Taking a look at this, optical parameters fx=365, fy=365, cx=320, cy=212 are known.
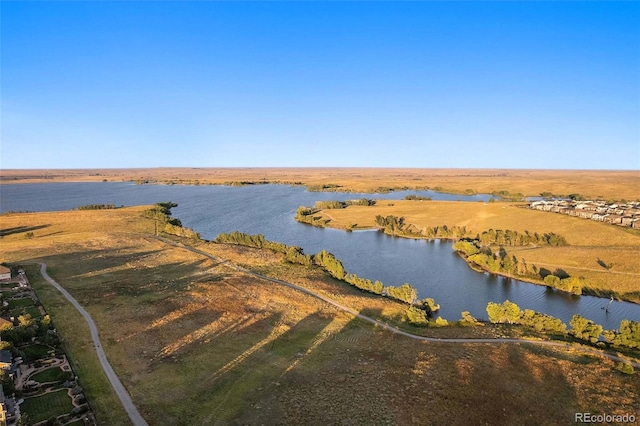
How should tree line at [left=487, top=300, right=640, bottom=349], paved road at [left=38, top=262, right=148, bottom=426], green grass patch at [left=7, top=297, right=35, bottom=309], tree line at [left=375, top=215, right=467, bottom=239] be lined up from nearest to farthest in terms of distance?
1. paved road at [left=38, top=262, right=148, bottom=426]
2. tree line at [left=487, top=300, right=640, bottom=349]
3. green grass patch at [left=7, top=297, right=35, bottom=309]
4. tree line at [left=375, top=215, right=467, bottom=239]

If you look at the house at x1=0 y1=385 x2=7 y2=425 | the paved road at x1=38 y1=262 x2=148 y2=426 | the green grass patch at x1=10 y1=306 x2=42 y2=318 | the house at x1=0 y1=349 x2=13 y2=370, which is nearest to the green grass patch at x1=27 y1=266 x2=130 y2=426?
the paved road at x1=38 y1=262 x2=148 y2=426

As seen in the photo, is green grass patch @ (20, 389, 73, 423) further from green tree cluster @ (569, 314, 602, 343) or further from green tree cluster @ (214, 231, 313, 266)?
green tree cluster @ (569, 314, 602, 343)

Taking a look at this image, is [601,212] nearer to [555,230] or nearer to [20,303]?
[555,230]

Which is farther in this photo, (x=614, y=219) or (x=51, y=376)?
(x=614, y=219)

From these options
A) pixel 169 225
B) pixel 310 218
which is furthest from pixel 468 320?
pixel 169 225

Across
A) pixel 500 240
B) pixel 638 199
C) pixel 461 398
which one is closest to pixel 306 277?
pixel 461 398
